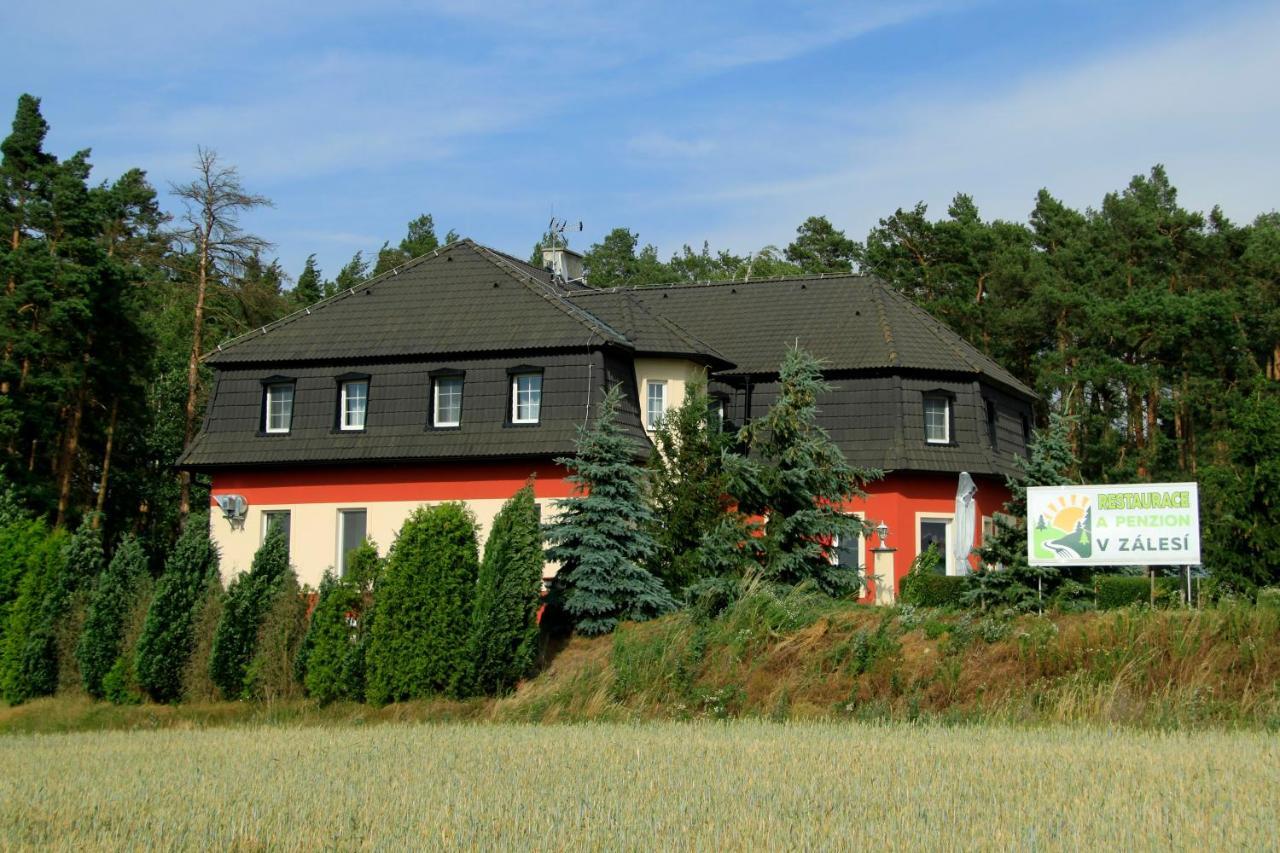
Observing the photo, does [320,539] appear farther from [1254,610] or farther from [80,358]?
[1254,610]

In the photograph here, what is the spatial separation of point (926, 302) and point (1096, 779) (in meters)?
43.8

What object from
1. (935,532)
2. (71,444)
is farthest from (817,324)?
(71,444)

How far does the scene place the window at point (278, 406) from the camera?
35062mm

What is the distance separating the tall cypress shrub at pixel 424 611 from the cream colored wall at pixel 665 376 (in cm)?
1110

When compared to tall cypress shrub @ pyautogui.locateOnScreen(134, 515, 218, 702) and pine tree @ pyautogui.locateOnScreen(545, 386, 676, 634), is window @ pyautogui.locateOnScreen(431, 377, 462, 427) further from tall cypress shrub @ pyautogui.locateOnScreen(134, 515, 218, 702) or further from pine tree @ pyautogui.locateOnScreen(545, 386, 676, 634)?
tall cypress shrub @ pyautogui.locateOnScreen(134, 515, 218, 702)

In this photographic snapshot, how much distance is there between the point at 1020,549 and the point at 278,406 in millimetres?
18353

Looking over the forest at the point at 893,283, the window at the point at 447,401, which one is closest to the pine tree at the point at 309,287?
the forest at the point at 893,283

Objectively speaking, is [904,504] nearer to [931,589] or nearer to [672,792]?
[931,589]

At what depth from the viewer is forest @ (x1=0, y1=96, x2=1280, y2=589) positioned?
4144cm

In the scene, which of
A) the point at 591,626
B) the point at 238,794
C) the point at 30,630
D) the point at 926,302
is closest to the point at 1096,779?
the point at 238,794

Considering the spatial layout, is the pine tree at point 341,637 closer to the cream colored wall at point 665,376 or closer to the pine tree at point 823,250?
the cream colored wall at point 665,376

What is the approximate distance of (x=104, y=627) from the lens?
82.7ft

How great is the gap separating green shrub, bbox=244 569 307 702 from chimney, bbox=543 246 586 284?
19.6m

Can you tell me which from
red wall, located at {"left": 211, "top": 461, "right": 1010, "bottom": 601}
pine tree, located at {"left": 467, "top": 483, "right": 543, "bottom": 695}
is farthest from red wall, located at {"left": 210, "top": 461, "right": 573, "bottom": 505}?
pine tree, located at {"left": 467, "top": 483, "right": 543, "bottom": 695}
